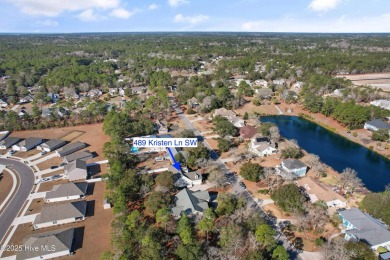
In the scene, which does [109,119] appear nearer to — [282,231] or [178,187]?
[178,187]

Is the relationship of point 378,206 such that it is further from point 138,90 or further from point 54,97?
point 54,97

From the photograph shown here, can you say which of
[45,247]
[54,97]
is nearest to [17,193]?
[45,247]

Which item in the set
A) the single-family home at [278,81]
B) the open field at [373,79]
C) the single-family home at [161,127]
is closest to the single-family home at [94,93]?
the single-family home at [161,127]

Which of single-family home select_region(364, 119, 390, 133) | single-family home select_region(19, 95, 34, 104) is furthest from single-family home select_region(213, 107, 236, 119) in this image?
single-family home select_region(19, 95, 34, 104)

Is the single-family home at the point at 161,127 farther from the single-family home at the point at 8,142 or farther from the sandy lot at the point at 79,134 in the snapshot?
the single-family home at the point at 8,142

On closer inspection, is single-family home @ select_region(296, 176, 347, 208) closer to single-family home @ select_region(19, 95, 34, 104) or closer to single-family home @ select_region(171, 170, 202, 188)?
single-family home @ select_region(171, 170, 202, 188)
